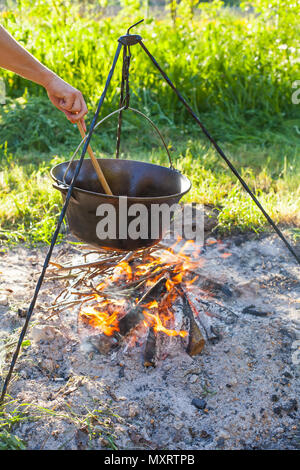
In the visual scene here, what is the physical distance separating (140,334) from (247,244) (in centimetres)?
128

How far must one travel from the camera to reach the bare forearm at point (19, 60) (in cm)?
171

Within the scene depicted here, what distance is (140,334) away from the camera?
2.21 metres

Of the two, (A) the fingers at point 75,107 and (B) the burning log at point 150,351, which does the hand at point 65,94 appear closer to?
(A) the fingers at point 75,107

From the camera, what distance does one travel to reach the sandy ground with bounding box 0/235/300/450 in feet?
5.84

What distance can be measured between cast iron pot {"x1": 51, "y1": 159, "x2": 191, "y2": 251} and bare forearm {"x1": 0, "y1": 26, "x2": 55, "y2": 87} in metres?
0.44

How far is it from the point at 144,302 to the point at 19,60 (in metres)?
1.31

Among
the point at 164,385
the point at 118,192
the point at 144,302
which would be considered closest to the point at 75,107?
the point at 118,192

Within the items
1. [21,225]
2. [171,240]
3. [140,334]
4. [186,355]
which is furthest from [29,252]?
[186,355]

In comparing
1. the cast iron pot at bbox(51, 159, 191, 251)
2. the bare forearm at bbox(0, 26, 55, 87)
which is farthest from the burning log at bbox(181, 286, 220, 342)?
the bare forearm at bbox(0, 26, 55, 87)

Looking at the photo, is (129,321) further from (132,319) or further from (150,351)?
(150,351)

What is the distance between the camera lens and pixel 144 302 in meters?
2.32

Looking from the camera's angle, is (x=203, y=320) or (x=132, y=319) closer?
(x=132, y=319)

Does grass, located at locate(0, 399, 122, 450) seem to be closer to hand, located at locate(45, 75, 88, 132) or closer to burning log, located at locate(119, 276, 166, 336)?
burning log, located at locate(119, 276, 166, 336)
